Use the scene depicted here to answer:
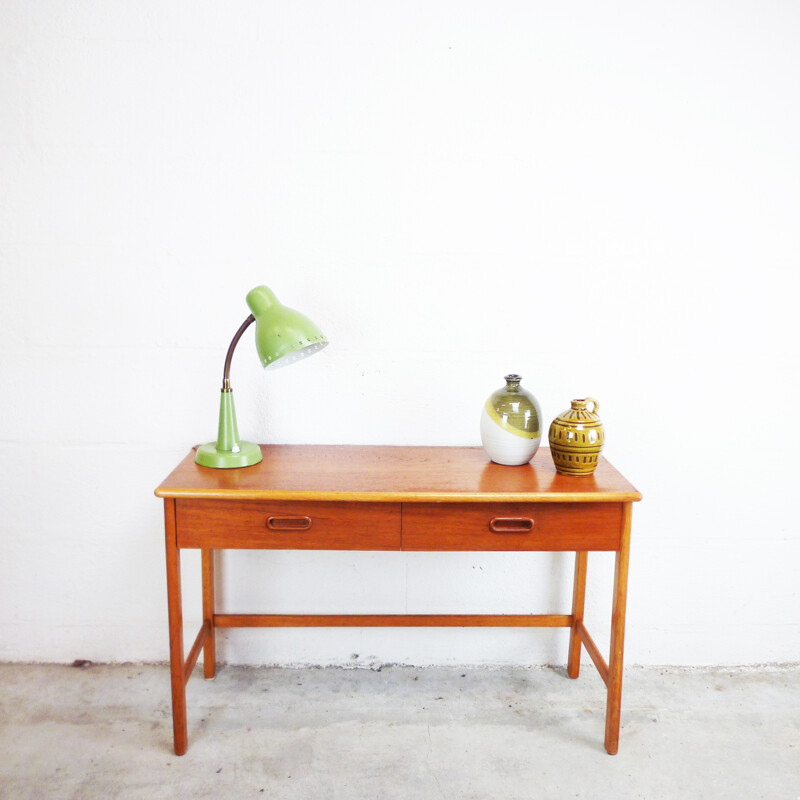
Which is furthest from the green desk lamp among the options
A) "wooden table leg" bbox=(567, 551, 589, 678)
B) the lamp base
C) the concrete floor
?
"wooden table leg" bbox=(567, 551, 589, 678)

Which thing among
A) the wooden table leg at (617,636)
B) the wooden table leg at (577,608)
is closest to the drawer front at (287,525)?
the wooden table leg at (617,636)

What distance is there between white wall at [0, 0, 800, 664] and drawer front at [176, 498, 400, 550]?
492mm

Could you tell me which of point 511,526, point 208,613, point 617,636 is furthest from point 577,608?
point 208,613

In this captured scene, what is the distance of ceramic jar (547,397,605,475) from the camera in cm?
180

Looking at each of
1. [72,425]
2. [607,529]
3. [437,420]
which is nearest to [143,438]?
[72,425]

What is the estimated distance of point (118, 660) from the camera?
7.52ft

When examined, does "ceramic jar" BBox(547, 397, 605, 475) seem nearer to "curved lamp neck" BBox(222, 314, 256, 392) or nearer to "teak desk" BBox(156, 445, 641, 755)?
"teak desk" BBox(156, 445, 641, 755)

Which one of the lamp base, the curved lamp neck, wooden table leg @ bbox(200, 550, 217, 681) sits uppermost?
the curved lamp neck

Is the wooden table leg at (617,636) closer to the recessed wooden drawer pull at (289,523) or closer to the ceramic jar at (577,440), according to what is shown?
the ceramic jar at (577,440)

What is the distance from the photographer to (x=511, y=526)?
1762 millimetres

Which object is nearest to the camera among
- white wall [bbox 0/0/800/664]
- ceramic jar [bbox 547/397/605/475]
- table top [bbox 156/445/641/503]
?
table top [bbox 156/445/641/503]

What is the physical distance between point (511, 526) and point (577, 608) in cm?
65

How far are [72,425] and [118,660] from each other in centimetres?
85

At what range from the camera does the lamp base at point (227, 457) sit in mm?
1861
